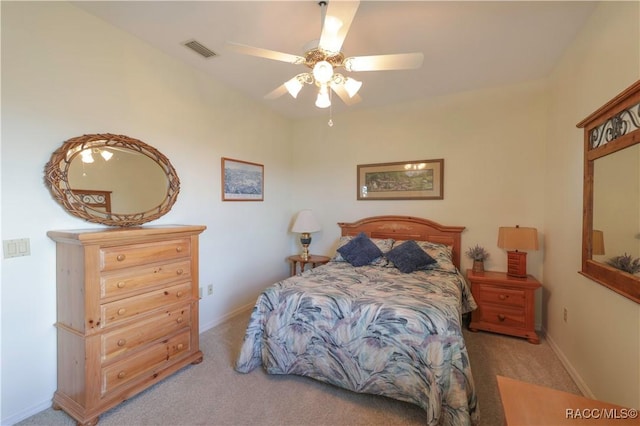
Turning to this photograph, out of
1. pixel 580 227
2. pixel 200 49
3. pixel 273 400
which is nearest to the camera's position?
pixel 273 400

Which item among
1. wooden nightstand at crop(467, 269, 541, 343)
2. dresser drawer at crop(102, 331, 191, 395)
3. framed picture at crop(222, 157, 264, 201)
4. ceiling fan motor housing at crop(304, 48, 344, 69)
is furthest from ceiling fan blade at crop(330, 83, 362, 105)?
dresser drawer at crop(102, 331, 191, 395)

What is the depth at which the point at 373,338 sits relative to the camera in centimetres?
195

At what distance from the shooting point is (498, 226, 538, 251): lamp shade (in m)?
2.90

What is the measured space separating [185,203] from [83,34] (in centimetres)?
152

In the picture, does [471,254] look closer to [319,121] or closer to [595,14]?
[595,14]

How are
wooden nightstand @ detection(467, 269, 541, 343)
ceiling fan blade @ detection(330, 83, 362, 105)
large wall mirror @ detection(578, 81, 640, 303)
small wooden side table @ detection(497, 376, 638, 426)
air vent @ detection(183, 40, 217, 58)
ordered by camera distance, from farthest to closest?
1. wooden nightstand @ detection(467, 269, 541, 343)
2. air vent @ detection(183, 40, 217, 58)
3. ceiling fan blade @ detection(330, 83, 362, 105)
4. large wall mirror @ detection(578, 81, 640, 303)
5. small wooden side table @ detection(497, 376, 638, 426)

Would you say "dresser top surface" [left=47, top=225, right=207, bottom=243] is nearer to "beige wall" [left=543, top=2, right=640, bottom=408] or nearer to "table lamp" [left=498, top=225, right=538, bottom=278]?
"beige wall" [left=543, top=2, right=640, bottom=408]

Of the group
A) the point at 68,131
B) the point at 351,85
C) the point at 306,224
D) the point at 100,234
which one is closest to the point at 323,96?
the point at 351,85

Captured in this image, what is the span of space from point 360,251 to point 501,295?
1.55 m

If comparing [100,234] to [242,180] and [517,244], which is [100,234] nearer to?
[242,180]

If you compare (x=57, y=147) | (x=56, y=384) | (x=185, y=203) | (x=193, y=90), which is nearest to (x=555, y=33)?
(x=193, y=90)

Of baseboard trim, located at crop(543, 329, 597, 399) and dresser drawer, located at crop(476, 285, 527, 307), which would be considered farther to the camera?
dresser drawer, located at crop(476, 285, 527, 307)

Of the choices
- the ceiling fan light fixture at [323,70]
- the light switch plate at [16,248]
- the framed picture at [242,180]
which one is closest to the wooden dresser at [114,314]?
the light switch plate at [16,248]

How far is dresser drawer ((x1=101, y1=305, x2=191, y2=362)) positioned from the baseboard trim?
3087 mm
